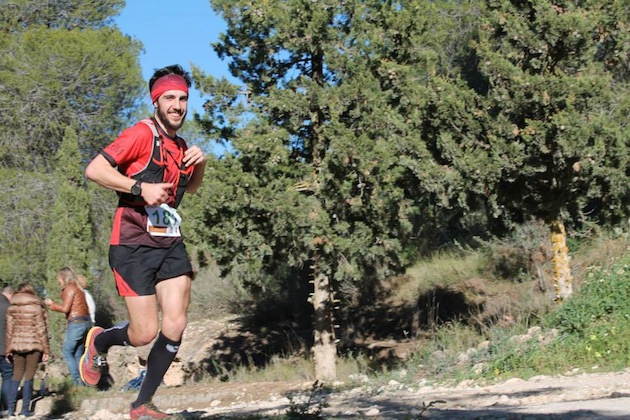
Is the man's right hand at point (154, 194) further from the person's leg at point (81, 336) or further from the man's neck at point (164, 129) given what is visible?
the person's leg at point (81, 336)

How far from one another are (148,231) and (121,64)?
60.3 feet

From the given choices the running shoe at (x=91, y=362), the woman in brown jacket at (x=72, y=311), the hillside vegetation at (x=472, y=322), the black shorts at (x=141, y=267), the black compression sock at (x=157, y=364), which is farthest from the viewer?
the woman in brown jacket at (x=72, y=311)

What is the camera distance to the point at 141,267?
17.9 ft

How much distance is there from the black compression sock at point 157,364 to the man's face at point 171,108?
137 cm

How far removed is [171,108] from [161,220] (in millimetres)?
728

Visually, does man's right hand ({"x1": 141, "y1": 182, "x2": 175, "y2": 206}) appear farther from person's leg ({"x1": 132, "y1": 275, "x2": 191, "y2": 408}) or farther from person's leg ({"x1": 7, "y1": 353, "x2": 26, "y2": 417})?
person's leg ({"x1": 7, "y1": 353, "x2": 26, "y2": 417})

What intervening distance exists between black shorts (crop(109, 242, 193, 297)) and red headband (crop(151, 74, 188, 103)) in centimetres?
101

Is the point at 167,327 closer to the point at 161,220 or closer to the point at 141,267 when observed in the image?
the point at 141,267

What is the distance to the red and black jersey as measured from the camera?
5.34m

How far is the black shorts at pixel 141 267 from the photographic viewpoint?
17.9 ft

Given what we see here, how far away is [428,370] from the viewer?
1182 centimetres

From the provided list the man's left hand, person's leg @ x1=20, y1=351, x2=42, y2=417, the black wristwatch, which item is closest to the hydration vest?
the man's left hand

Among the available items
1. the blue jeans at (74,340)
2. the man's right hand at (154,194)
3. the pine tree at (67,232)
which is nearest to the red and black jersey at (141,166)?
the man's right hand at (154,194)

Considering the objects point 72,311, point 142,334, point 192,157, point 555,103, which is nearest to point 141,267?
point 142,334
